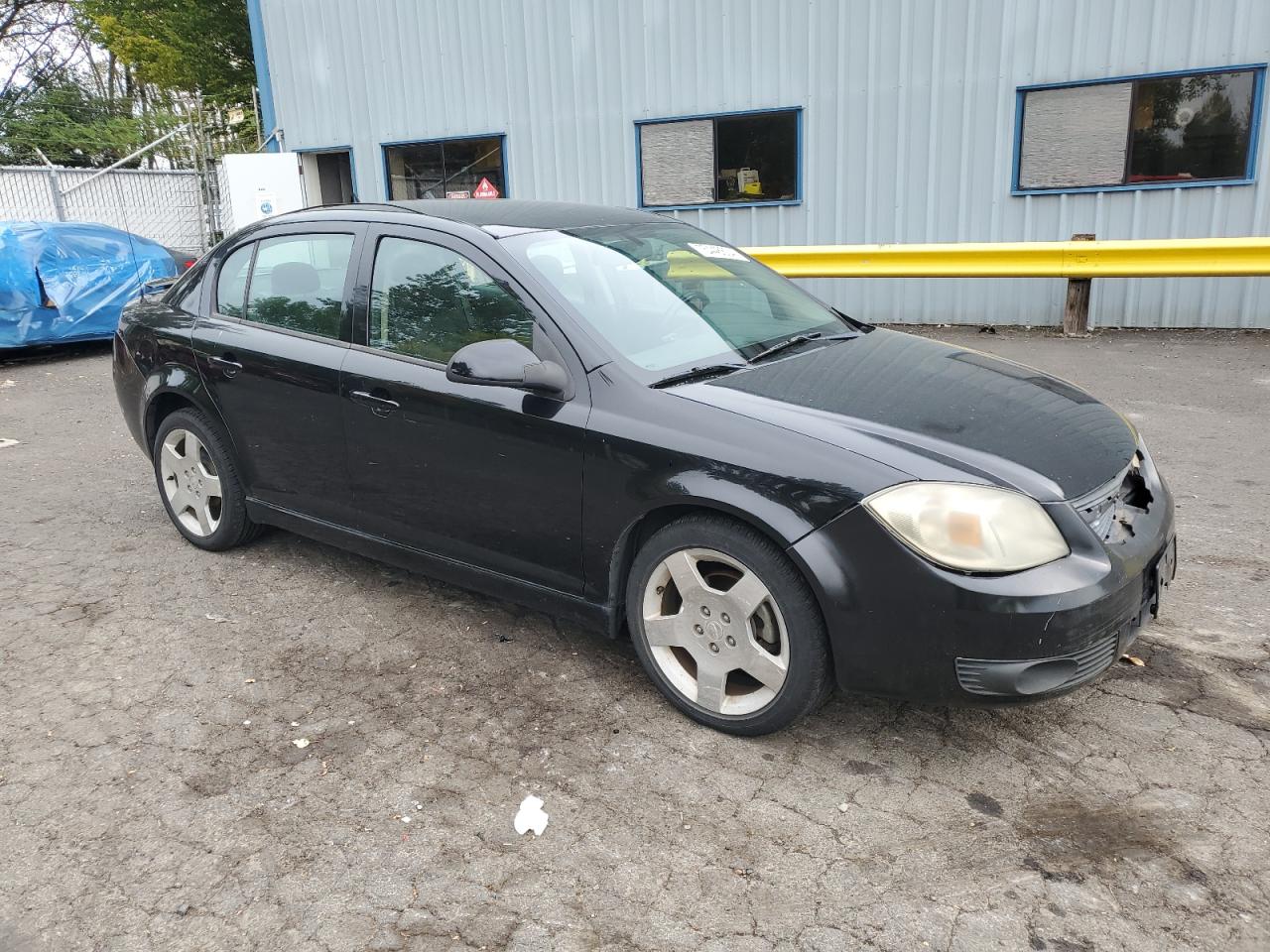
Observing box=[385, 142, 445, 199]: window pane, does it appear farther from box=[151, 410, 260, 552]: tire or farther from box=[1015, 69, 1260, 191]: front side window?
box=[151, 410, 260, 552]: tire

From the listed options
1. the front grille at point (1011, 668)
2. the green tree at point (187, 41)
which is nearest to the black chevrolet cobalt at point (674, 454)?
the front grille at point (1011, 668)

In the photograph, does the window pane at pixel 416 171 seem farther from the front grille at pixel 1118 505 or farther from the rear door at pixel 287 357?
the front grille at pixel 1118 505

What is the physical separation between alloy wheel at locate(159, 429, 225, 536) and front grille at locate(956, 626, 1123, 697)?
11.2ft

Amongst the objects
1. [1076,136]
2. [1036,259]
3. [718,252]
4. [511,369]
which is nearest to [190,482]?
[511,369]

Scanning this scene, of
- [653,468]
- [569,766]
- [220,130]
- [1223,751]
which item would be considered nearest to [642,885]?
[569,766]

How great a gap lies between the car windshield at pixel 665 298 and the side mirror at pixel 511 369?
0.24 m

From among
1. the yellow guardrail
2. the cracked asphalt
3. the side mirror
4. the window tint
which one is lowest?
the cracked asphalt

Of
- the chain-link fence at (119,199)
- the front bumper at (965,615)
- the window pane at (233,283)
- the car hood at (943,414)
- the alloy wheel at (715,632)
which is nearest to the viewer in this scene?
the front bumper at (965,615)

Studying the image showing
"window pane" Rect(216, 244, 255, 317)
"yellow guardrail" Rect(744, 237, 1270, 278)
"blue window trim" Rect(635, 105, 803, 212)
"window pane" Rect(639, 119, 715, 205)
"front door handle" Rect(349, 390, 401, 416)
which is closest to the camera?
"front door handle" Rect(349, 390, 401, 416)

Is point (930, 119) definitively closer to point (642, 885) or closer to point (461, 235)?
point (461, 235)

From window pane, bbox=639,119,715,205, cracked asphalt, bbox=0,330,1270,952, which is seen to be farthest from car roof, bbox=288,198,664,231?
window pane, bbox=639,119,715,205

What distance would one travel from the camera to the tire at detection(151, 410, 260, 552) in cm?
461

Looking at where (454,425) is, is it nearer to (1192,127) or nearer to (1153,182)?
(1153,182)

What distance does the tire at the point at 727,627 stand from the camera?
9.61 feet
